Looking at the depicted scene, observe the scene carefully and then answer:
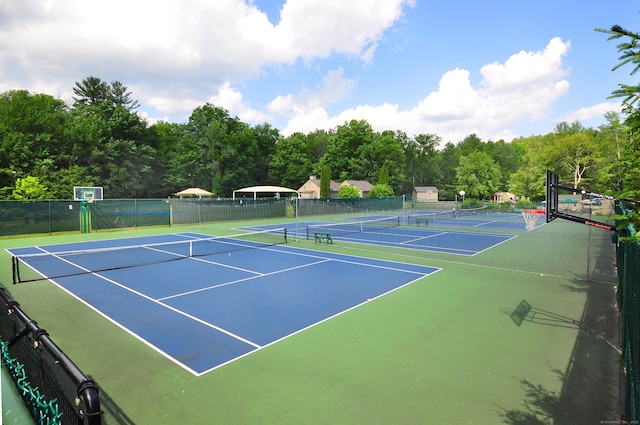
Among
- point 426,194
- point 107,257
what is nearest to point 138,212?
point 107,257

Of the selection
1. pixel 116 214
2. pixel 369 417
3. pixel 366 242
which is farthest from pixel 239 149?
pixel 369 417

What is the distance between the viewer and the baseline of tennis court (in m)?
7.69

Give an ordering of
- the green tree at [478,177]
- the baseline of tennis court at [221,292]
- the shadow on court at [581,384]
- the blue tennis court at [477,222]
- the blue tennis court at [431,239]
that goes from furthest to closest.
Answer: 1. the green tree at [478,177]
2. the blue tennis court at [477,222]
3. the blue tennis court at [431,239]
4. the baseline of tennis court at [221,292]
5. the shadow on court at [581,384]

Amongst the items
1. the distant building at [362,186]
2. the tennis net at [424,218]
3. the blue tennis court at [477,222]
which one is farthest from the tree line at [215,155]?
the tennis net at [424,218]

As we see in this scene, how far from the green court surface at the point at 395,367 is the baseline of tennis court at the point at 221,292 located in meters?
0.46

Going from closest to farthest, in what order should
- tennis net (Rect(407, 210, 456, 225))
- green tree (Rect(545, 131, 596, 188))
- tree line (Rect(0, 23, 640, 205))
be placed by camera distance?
tennis net (Rect(407, 210, 456, 225))
tree line (Rect(0, 23, 640, 205))
green tree (Rect(545, 131, 596, 188))

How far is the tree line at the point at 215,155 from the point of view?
4212 cm

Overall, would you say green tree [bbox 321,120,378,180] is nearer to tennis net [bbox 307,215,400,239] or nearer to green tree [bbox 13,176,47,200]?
tennis net [bbox 307,215,400,239]

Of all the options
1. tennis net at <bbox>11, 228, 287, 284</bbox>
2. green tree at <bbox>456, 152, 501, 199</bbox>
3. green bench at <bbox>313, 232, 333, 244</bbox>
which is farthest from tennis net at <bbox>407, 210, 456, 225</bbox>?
green tree at <bbox>456, 152, 501, 199</bbox>

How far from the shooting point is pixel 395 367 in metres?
6.36

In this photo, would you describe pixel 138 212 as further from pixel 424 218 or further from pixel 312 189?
pixel 312 189

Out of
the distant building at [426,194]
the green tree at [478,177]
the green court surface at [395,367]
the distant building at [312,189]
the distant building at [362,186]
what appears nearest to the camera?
the green court surface at [395,367]

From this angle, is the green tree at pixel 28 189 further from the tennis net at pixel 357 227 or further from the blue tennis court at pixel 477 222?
the blue tennis court at pixel 477 222

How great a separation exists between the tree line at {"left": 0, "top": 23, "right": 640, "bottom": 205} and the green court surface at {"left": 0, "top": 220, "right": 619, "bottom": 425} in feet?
76.1
